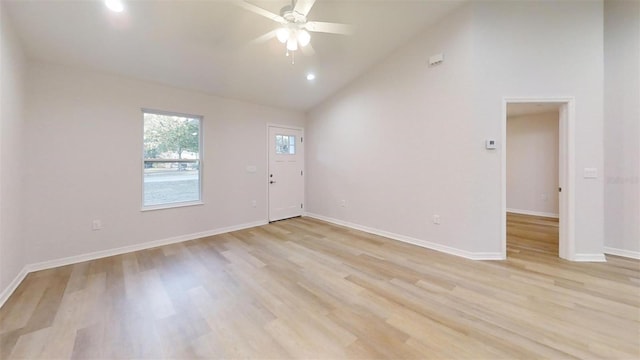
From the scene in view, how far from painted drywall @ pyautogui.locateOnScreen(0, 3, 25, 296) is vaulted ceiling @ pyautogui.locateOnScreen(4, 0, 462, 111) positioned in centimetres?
31

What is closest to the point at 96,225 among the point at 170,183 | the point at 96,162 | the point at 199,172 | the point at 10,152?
the point at 96,162

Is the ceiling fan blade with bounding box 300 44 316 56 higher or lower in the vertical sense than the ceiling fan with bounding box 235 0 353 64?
higher

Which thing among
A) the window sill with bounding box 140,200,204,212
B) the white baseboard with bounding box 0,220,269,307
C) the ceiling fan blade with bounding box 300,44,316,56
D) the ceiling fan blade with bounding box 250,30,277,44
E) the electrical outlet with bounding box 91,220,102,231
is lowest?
the white baseboard with bounding box 0,220,269,307

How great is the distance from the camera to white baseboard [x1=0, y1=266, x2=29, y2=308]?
225 cm

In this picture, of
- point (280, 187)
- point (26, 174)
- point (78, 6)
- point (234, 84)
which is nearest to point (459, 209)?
point (280, 187)

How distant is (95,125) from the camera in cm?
331

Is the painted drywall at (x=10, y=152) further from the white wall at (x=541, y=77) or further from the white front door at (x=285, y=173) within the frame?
the white wall at (x=541, y=77)

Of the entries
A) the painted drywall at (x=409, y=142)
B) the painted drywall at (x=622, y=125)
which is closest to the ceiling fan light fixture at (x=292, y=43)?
the painted drywall at (x=409, y=142)

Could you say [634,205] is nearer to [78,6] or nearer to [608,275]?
[608,275]

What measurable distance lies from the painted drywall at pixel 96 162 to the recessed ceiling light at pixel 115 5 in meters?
1.37

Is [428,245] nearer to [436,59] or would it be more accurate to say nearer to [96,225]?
[436,59]

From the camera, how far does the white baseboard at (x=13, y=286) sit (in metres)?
2.25

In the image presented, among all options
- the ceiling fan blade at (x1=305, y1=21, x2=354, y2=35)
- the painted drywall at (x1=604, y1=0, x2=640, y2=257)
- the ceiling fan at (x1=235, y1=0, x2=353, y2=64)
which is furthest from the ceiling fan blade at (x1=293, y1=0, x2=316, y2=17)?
the painted drywall at (x1=604, y1=0, x2=640, y2=257)

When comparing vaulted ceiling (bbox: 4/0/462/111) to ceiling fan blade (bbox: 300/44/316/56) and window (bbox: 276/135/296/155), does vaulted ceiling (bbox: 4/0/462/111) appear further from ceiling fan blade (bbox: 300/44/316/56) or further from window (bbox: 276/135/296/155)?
window (bbox: 276/135/296/155)
